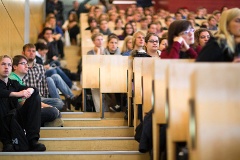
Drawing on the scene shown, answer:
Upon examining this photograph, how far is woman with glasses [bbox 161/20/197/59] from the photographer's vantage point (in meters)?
4.58

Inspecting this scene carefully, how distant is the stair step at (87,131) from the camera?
18.1 ft

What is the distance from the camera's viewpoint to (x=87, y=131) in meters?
5.59

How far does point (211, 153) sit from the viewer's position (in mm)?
3020

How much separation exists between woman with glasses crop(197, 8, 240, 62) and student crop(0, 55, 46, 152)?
64.1 inches

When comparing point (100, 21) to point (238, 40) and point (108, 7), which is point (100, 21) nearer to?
point (108, 7)

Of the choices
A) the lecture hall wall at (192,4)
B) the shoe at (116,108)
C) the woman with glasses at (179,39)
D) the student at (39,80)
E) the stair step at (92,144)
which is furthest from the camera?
the lecture hall wall at (192,4)

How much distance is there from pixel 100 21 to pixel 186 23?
5.83 m

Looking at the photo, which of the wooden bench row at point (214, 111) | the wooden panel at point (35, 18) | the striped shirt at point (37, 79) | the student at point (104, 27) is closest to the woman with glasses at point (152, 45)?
the striped shirt at point (37, 79)

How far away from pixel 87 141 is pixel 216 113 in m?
2.32

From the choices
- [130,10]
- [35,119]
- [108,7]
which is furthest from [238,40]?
[108,7]

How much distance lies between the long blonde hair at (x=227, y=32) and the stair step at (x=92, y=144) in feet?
5.11

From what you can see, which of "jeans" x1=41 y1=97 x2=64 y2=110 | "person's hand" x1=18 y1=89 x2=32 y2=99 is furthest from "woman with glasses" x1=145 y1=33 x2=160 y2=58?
"person's hand" x1=18 y1=89 x2=32 y2=99

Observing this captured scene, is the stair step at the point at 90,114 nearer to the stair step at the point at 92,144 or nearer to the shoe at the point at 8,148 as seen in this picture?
the stair step at the point at 92,144

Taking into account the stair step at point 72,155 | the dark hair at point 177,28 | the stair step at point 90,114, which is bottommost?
the stair step at point 72,155
